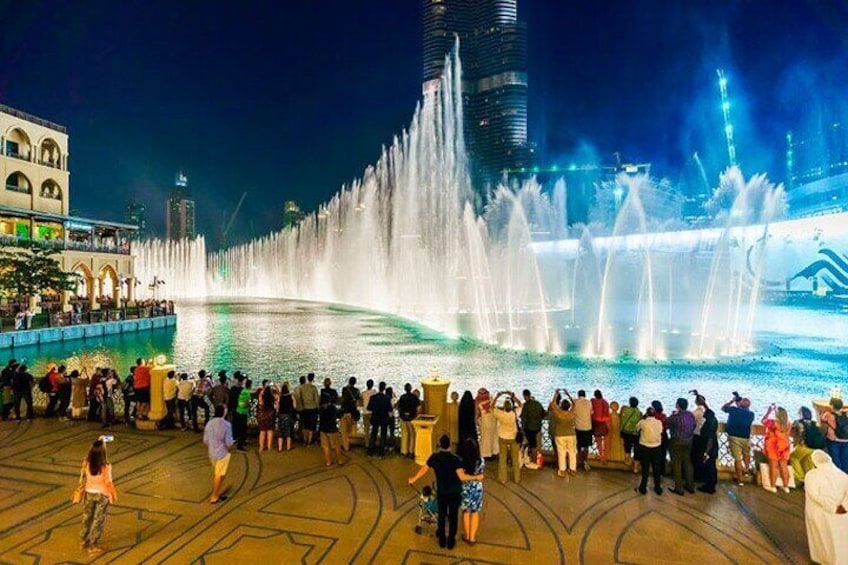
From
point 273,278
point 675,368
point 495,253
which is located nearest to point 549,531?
point 675,368

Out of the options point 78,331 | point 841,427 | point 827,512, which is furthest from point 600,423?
point 78,331

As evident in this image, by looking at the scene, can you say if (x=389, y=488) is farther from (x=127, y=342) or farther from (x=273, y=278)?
(x=273, y=278)

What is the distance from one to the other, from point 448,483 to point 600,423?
392cm

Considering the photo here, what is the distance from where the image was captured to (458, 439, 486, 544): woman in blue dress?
6.32 m

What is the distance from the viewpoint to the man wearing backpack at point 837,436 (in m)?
7.83

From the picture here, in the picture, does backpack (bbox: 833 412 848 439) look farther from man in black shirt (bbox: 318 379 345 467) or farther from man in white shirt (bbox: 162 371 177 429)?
man in white shirt (bbox: 162 371 177 429)

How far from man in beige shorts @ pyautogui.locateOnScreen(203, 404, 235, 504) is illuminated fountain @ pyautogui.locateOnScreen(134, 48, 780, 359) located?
18861mm

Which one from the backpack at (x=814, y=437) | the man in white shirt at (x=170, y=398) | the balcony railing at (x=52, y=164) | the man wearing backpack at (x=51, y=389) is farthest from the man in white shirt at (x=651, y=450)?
the balcony railing at (x=52, y=164)

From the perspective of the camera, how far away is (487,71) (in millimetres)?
154250

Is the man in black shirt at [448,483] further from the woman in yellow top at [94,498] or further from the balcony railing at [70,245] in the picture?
the balcony railing at [70,245]

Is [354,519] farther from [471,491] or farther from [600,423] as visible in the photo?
[600,423]

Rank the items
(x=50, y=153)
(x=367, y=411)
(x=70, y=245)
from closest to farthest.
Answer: (x=367, y=411)
(x=70, y=245)
(x=50, y=153)

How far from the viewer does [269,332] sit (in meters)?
33.8

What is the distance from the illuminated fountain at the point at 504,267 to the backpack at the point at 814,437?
1568 cm
